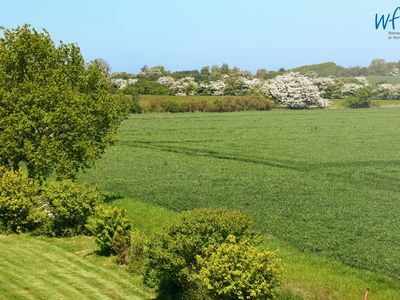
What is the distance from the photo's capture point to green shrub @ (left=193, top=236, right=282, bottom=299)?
13633 mm

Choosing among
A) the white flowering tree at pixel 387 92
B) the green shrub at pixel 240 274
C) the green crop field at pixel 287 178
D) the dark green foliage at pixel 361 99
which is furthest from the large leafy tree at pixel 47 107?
the white flowering tree at pixel 387 92

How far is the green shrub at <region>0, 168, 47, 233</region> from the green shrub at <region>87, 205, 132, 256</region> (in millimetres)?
4901

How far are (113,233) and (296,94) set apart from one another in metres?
119

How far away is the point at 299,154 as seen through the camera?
50312 millimetres

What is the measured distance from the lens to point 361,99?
136750 mm

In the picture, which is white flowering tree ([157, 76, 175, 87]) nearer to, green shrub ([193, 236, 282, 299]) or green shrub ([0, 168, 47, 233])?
green shrub ([0, 168, 47, 233])

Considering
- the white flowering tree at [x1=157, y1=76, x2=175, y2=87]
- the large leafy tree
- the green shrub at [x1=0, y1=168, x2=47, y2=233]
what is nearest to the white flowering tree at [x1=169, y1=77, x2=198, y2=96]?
the white flowering tree at [x1=157, y1=76, x2=175, y2=87]

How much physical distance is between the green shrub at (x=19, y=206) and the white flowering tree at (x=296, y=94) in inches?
4533

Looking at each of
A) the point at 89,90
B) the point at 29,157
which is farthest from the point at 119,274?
the point at 89,90

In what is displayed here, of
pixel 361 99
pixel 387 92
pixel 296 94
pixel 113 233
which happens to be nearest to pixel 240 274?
pixel 113 233

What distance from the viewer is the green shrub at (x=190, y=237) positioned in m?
15.6

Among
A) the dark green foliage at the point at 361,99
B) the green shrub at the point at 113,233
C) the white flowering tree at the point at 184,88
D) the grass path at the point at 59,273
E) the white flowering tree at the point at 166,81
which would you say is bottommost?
the dark green foliage at the point at 361,99

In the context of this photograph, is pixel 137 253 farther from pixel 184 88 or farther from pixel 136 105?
pixel 184 88

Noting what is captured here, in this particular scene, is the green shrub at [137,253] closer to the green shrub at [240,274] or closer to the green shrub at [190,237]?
the green shrub at [190,237]
